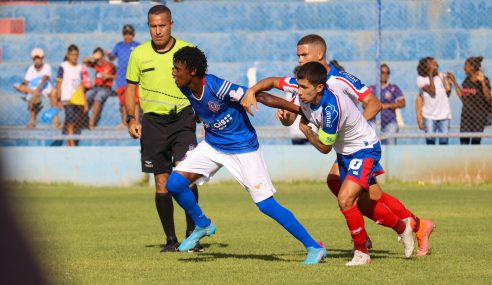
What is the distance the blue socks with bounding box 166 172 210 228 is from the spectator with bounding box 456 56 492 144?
9950 mm

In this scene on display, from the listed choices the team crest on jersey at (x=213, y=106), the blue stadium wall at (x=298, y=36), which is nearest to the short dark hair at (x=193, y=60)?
the team crest on jersey at (x=213, y=106)

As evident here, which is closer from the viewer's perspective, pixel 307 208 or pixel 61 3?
pixel 307 208

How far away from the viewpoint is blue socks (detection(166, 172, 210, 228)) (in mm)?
7344

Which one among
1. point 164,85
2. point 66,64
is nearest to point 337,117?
point 164,85

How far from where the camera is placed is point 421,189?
620 inches

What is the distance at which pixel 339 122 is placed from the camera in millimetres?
6672

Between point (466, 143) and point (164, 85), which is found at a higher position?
point (164, 85)

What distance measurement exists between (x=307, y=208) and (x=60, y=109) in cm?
669

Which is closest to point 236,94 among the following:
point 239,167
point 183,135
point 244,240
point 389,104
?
point 239,167

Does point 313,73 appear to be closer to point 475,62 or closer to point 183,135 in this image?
point 183,135

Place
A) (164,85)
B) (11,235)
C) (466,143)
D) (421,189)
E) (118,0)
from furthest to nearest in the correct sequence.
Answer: (118,0) < (466,143) < (421,189) < (164,85) < (11,235)

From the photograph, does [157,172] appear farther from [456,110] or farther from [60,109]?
[456,110]

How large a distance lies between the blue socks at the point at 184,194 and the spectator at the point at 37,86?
11041mm

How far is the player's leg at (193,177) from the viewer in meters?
7.29
